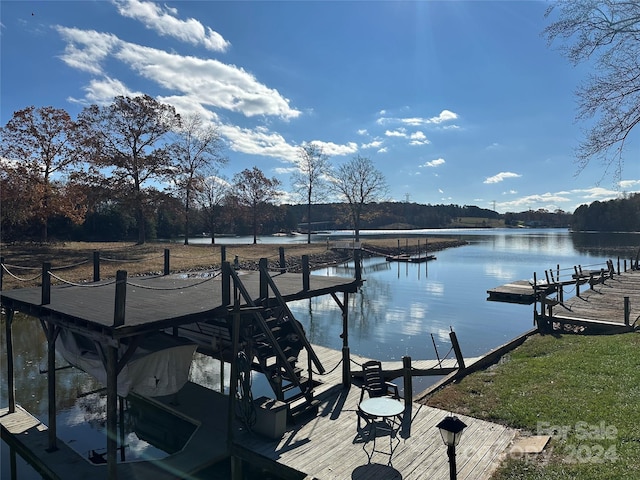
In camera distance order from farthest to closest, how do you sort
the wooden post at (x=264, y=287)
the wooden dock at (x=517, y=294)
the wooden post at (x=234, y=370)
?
the wooden dock at (x=517, y=294) < the wooden post at (x=264, y=287) < the wooden post at (x=234, y=370)

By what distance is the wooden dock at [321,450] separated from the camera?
264 inches

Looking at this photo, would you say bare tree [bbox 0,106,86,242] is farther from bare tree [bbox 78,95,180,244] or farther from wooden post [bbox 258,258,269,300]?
wooden post [bbox 258,258,269,300]

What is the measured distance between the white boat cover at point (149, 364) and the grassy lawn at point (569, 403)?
586 centimetres

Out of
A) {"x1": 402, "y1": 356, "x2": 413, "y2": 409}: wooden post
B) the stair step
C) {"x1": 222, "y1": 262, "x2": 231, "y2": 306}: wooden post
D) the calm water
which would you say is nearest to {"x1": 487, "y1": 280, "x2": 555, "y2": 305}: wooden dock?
the calm water

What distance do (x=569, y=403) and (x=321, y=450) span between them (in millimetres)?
5237

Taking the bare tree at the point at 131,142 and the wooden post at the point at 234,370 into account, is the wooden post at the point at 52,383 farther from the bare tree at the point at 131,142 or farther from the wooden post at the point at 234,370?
the bare tree at the point at 131,142

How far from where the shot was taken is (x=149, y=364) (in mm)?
8109

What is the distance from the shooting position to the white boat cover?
26.3 feet

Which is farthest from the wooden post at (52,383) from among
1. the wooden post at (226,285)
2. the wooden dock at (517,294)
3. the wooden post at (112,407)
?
the wooden dock at (517,294)

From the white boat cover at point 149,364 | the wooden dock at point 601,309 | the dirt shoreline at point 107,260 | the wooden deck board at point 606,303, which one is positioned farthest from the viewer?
the dirt shoreline at point 107,260

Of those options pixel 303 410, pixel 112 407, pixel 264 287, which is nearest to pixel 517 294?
pixel 303 410

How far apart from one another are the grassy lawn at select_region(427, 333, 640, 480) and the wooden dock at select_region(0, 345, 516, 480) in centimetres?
68

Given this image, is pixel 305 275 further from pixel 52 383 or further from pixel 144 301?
pixel 52 383

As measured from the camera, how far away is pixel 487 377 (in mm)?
11258
